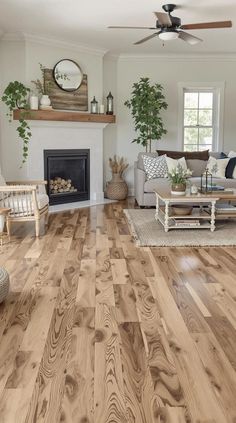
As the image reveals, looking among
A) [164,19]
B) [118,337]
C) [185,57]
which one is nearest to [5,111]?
[164,19]

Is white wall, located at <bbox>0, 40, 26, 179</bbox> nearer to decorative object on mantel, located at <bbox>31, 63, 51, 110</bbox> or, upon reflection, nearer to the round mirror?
decorative object on mantel, located at <bbox>31, 63, 51, 110</bbox>

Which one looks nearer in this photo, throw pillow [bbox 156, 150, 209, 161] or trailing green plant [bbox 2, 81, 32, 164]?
trailing green plant [bbox 2, 81, 32, 164]

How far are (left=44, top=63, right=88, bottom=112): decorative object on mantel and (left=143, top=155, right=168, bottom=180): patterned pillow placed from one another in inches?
59.7

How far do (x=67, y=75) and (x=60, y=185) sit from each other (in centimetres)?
183

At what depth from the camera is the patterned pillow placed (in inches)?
269

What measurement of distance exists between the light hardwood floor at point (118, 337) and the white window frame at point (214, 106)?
182 inches

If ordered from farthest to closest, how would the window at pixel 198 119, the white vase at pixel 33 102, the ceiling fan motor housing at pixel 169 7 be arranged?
the window at pixel 198 119 < the white vase at pixel 33 102 < the ceiling fan motor housing at pixel 169 7

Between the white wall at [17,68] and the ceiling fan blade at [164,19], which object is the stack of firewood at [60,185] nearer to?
the white wall at [17,68]

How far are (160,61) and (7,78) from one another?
3.08 meters

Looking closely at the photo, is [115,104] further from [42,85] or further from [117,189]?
[42,85]

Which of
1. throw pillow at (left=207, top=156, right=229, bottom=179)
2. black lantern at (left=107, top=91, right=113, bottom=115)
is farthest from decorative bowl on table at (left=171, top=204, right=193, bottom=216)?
black lantern at (left=107, top=91, right=113, bottom=115)

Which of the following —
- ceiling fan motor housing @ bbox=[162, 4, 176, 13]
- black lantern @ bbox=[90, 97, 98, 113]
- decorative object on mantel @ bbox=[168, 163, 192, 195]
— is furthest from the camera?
black lantern @ bbox=[90, 97, 98, 113]

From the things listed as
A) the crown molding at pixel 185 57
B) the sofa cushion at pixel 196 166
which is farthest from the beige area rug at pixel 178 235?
the crown molding at pixel 185 57

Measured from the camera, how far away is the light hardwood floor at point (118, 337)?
1829 mm
